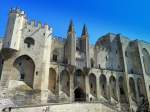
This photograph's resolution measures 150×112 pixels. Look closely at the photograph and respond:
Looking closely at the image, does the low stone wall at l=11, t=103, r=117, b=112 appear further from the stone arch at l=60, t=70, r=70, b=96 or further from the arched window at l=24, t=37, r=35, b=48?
the arched window at l=24, t=37, r=35, b=48

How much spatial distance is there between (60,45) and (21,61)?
404 inches

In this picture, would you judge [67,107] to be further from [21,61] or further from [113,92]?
[113,92]

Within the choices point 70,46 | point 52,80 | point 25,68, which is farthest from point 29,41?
point 70,46

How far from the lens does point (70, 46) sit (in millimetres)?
39375

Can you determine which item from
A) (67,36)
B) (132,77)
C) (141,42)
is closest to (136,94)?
(132,77)

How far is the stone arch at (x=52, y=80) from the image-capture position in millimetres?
33969

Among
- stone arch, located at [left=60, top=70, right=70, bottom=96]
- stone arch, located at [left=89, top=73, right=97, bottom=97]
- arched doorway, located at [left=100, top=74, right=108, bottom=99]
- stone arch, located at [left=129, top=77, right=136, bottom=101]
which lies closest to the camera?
stone arch, located at [left=60, top=70, right=70, bottom=96]

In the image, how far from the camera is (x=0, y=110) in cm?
2462

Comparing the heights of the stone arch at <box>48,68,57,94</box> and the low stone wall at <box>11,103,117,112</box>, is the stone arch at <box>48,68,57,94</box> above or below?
above

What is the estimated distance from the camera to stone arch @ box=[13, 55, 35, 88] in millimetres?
31234

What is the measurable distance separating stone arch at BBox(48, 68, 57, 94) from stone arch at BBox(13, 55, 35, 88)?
4139mm

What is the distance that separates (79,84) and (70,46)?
24.7 feet

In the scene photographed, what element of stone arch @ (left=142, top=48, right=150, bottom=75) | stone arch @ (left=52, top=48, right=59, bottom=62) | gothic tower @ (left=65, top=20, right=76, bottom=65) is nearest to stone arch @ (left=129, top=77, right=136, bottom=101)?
stone arch @ (left=142, top=48, right=150, bottom=75)

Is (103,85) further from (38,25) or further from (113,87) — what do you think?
(38,25)
